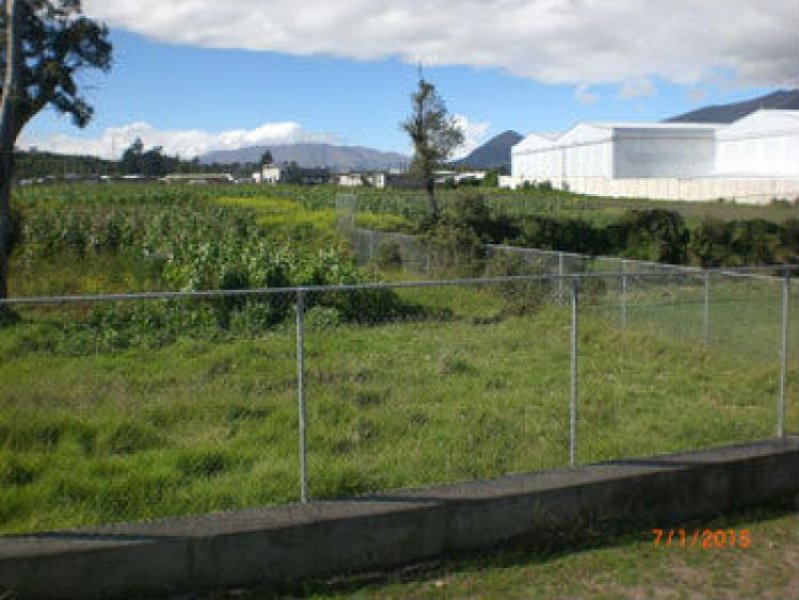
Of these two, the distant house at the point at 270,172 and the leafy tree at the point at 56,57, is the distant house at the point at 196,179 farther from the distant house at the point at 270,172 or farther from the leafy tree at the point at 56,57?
the leafy tree at the point at 56,57

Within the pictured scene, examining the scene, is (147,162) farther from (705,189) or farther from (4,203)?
(4,203)

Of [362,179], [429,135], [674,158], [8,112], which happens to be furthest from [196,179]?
[8,112]

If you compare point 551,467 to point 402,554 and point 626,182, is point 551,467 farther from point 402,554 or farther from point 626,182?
point 626,182

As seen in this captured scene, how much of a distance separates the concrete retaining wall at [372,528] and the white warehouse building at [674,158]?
70.3 meters

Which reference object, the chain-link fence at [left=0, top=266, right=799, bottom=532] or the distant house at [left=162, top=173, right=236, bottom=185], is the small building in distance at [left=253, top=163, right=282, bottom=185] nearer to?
the distant house at [left=162, top=173, right=236, bottom=185]

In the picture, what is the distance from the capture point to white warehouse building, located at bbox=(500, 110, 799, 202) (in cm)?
7769

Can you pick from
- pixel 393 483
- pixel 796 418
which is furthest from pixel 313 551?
pixel 796 418

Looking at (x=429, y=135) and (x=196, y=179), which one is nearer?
(x=429, y=135)

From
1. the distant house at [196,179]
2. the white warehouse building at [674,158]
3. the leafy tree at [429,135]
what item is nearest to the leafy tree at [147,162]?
the distant house at [196,179]

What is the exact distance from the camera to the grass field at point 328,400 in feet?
19.4

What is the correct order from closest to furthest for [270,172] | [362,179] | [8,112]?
[8,112] → [362,179] → [270,172]

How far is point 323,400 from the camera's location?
26.1ft

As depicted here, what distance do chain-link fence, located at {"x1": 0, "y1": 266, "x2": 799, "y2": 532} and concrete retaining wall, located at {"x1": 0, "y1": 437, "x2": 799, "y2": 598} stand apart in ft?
1.51

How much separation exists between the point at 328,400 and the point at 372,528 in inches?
113
